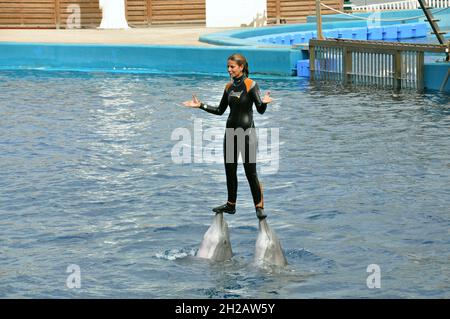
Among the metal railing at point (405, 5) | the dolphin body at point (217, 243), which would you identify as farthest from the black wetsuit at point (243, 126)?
the metal railing at point (405, 5)

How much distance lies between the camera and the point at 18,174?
1326 cm

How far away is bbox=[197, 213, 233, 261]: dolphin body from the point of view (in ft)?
29.5

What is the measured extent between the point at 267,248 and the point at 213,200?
A: 9.76 feet

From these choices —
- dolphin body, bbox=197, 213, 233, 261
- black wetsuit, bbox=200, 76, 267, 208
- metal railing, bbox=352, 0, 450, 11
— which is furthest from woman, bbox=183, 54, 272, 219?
metal railing, bbox=352, 0, 450, 11

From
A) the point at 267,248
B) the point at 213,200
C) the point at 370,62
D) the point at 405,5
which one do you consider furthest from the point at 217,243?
the point at 405,5

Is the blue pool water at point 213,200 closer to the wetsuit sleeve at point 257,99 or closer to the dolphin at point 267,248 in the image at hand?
the dolphin at point 267,248

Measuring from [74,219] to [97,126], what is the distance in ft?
19.2

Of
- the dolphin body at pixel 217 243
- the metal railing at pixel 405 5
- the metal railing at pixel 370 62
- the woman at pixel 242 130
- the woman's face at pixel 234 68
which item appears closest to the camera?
the woman's face at pixel 234 68

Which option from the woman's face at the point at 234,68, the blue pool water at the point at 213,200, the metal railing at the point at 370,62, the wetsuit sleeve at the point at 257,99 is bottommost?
the blue pool water at the point at 213,200

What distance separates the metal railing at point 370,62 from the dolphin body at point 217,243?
37.4ft

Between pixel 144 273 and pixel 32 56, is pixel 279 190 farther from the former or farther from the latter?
pixel 32 56

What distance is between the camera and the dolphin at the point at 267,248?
28.9 ft

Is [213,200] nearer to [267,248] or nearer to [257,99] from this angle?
[267,248]

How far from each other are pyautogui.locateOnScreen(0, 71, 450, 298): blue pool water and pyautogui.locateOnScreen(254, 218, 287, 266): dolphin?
4.2 inches
